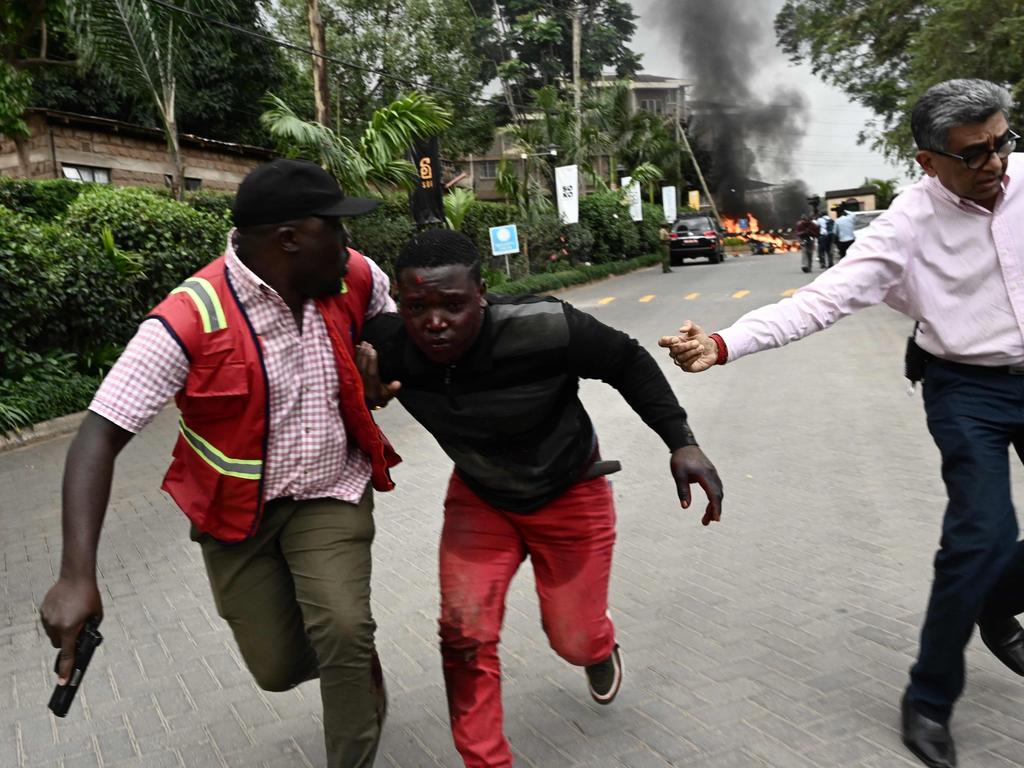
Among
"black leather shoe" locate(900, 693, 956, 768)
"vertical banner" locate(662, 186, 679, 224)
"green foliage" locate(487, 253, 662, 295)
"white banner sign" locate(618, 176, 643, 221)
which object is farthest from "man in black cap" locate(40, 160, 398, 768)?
"vertical banner" locate(662, 186, 679, 224)

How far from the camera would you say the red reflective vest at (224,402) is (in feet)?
8.71

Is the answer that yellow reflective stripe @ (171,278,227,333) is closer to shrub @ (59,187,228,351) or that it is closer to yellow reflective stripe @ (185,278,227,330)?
yellow reflective stripe @ (185,278,227,330)

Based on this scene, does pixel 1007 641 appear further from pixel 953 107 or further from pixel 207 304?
pixel 207 304

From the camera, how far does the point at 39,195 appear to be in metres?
18.1

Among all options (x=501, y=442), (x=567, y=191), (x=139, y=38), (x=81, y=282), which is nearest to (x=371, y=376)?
(x=501, y=442)

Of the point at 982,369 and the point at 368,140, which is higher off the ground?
the point at 368,140

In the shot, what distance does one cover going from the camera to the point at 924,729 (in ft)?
10.4

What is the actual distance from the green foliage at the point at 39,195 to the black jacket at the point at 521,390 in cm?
1583

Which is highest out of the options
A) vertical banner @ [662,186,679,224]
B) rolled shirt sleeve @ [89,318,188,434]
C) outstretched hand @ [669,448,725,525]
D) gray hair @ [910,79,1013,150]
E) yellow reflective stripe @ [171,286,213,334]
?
gray hair @ [910,79,1013,150]

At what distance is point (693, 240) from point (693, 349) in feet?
111

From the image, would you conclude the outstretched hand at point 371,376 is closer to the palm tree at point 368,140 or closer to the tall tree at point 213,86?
the palm tree at point 368,140

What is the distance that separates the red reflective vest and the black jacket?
20 cm

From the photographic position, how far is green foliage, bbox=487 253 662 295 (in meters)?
24.4

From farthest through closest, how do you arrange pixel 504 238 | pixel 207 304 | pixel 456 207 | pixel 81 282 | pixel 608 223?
pixel 608 223, pixel 456 207, pixel 504 238, pixel 81 282, pixel 207 304
